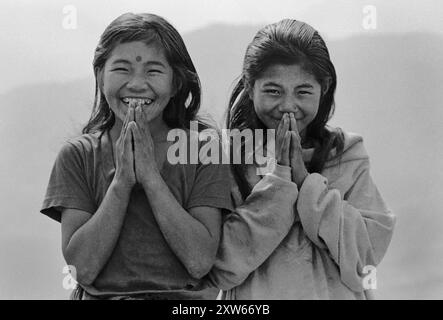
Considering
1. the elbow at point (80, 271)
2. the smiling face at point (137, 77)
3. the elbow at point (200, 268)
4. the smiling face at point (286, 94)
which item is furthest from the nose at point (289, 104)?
the elbow at point (80, 271)

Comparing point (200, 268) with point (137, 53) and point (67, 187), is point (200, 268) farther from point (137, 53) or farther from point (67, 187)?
point (137, 53)

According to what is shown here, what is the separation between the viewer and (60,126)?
2.33 meters

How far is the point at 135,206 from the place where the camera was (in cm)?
219

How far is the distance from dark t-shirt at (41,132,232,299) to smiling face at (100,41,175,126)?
0.43ft

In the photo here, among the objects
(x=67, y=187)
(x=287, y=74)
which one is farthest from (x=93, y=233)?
(x=287, y=74)

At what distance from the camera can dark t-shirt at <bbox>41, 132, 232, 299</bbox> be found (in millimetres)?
2182

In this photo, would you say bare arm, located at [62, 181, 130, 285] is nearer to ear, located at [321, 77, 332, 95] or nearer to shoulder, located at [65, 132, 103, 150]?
shoulder, located at [65, 132, 103, 150]

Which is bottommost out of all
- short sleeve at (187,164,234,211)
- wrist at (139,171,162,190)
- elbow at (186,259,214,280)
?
elbow at (186,259,214,280)

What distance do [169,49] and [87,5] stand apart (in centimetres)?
26

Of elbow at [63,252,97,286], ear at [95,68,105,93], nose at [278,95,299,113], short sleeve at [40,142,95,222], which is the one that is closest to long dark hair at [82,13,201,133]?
ear at [95,68,105,93]
